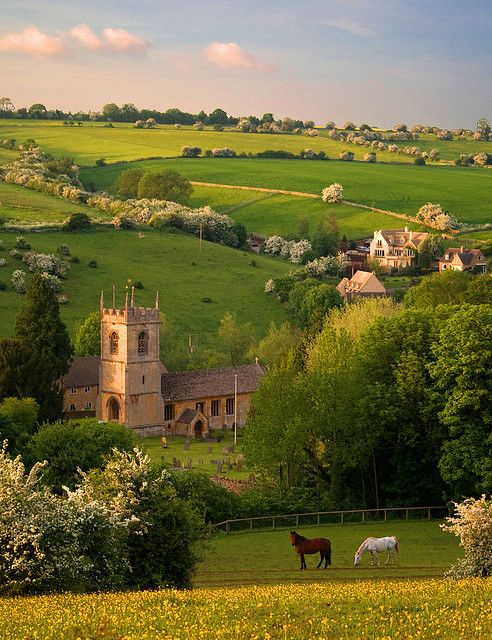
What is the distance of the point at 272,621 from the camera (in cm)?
2881

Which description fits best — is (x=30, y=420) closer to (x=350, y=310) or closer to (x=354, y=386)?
(x=354, y=386)

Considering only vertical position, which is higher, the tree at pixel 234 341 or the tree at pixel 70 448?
the tree at pixel 70 448

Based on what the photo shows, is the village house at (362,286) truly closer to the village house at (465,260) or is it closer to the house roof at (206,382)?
the village house at (465,260)

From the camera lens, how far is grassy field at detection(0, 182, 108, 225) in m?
158

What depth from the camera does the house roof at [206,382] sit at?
101 metres

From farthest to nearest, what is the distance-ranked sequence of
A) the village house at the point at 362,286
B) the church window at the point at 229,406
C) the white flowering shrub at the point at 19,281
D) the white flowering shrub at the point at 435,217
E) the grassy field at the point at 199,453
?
1. the white flowering shrub at the point at 435,217
2. the village house at the point at 362,286
3. the white flowering shrub at the point at 19,281
4. the church window at the point at 229,406
5. the grassy field at the point at 199,453

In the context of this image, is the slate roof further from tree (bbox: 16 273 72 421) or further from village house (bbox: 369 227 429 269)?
village house (bbox: 369 227 429 269)

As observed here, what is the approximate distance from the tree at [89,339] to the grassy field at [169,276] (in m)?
7.99

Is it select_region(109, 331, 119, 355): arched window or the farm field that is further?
select_region(109, 331, 119, 355): arched window

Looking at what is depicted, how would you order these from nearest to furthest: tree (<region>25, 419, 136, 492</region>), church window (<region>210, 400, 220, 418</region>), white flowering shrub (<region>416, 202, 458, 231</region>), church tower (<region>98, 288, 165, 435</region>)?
tree (<region>25, 419, 136, 492</region>)
church tower (<region>98, 288, 165, 435</region>)
church window (<region>210, 400, 220, 418</region>)
white flowering shrub (<region>416, 202, 458, 231</region>)

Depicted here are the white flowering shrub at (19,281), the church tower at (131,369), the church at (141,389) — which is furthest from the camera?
the white flowering shrub at (19,281)

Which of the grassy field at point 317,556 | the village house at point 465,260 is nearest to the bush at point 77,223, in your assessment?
the village house at point 465,260

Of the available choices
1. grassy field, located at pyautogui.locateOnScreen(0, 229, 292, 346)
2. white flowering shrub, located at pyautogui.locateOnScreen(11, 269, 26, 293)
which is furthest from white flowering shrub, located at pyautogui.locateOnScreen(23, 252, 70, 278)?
white flowering shrub, located at pyautogui.locateOnScreen(11, 269, 26, 293)

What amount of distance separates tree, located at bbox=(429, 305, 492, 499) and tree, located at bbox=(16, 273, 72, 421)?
101ft
